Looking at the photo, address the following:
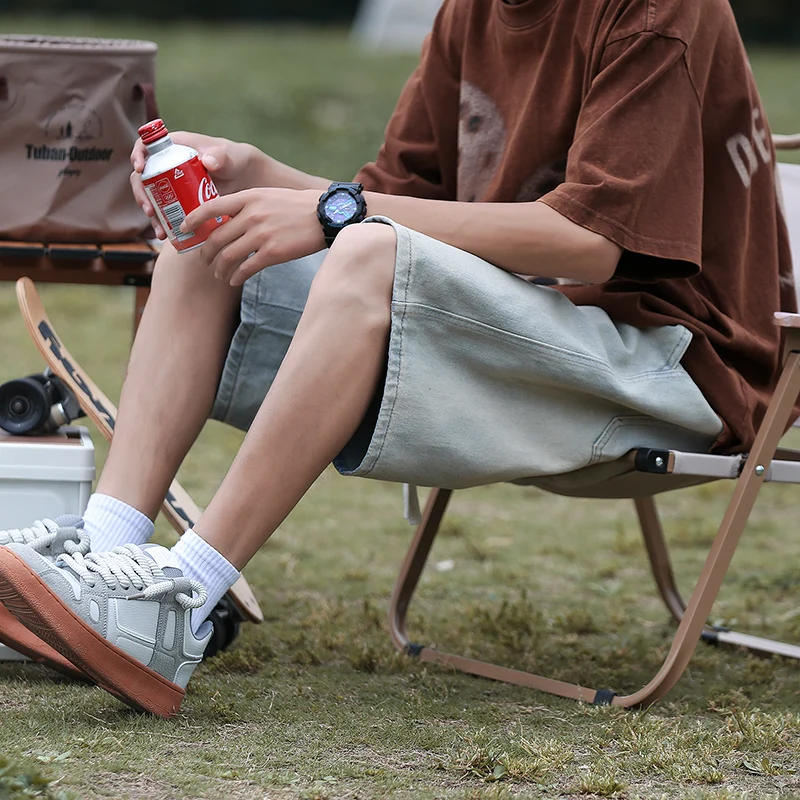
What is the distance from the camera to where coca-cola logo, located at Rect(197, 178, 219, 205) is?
2093mm

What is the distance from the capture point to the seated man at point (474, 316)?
1.98m

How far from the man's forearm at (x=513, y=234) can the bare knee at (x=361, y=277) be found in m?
0.15

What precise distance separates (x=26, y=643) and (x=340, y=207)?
32.4 inches

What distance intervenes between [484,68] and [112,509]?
1093 millimetres

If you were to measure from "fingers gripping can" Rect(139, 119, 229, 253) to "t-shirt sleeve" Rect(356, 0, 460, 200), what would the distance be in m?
0.67

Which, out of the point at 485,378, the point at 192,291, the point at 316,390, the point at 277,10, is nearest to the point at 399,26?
the point at 277,10

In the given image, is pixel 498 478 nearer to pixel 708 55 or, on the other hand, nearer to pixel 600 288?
pixel 600 288

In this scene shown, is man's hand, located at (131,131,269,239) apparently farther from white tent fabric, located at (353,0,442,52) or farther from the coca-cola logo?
white tent fabric, located at (353,0,442,52)

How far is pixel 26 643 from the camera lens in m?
2.04

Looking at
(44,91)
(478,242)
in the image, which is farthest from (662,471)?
(44,91)

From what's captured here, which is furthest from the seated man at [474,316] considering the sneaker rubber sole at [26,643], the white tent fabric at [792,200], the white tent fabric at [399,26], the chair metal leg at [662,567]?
the white tent fabric at [399,26]

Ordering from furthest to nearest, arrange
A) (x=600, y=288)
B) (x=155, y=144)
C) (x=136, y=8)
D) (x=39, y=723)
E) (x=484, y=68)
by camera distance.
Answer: (x=136, y=8), (x=484, y=68), (x=600, y=288), (x=155, y=144), (x=39, y=723)

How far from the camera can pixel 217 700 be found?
212 centimetres

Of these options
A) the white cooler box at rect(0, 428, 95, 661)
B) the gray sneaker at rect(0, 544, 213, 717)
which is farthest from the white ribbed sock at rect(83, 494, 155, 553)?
the white cooler box at rect(0, 428, 95, 661)
